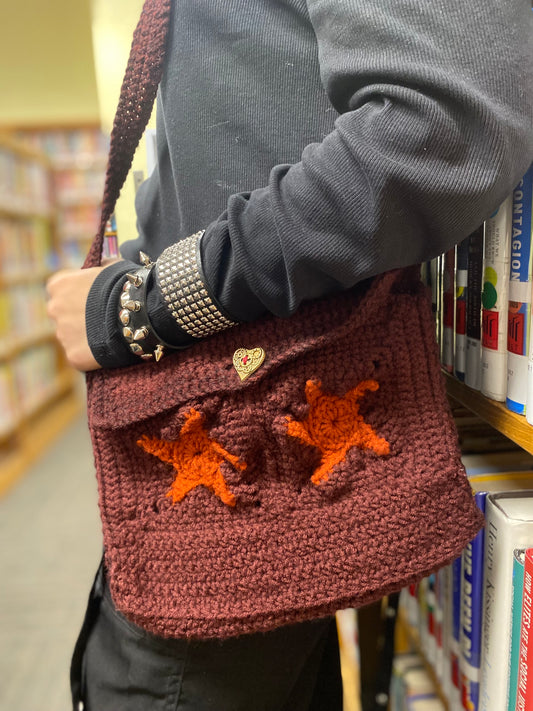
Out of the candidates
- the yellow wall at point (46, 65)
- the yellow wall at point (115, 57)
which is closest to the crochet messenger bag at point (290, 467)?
the yellow wall at point (115, 57)

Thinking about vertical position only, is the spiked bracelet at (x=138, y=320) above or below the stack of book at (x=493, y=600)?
above

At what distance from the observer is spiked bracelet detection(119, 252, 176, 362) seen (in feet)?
1.57

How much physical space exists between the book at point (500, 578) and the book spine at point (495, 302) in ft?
0.36

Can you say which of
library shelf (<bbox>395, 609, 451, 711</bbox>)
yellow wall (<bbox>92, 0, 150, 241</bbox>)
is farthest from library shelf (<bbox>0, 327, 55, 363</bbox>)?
library shelf (<bbox>395, 609, 451, 711</bbox>)

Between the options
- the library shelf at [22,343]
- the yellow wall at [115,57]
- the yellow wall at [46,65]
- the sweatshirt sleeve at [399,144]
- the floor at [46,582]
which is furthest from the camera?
the library shelf at [22,343]

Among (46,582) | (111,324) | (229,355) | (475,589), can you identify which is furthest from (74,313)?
(46,582)

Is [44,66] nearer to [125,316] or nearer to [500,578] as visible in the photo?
[125,316]

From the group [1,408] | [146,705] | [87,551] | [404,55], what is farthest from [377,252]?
[1,408]

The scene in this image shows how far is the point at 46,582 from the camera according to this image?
5.37 feet

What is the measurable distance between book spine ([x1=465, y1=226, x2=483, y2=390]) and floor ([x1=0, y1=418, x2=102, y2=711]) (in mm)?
1255

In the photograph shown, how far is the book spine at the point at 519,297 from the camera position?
0.44 m

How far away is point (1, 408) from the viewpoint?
2.54 m

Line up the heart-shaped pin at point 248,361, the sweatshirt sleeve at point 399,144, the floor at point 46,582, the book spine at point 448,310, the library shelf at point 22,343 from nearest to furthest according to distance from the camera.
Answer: the sweatshirt sleeve at point 399,144, the heart-shaped pin at point 248,361, the book spine at point 448,310, the floor at point 46,582, the library shelf at point 22,343

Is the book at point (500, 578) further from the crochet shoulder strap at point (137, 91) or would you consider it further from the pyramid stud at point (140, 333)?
the crochet shoulder strap at point (137, 91)
